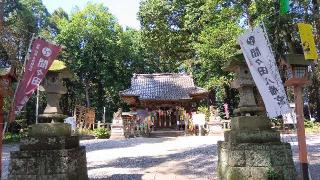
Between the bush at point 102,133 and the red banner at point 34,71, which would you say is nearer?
the red banner at point 34,71

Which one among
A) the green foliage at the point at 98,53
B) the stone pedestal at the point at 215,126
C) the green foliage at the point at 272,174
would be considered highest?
the green foliage at the point at 98,53

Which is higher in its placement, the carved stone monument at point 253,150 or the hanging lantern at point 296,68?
the hanging lantern at point 296,68

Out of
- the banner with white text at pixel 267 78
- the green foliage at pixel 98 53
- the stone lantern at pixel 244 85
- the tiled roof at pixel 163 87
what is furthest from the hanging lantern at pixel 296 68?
the green foliage at pixel 98 53

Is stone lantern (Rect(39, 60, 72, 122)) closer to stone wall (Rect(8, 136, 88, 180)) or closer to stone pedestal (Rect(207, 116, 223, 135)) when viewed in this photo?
stone wall (Rect(8, 136, 88, 180))

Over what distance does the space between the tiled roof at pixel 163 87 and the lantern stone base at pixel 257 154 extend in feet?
61.5

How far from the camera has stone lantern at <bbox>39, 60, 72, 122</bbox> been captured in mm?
6828

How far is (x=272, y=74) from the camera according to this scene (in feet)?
20.5

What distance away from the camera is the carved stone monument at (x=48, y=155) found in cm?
637

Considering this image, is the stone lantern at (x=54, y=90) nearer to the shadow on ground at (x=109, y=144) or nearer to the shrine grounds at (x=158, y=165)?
the shrine grounds at (x=158, y=165)

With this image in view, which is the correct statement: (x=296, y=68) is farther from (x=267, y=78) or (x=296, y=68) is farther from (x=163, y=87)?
(x=163, y=87)

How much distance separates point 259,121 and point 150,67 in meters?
32.3

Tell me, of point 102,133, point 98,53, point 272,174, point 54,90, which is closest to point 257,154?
point 272,174

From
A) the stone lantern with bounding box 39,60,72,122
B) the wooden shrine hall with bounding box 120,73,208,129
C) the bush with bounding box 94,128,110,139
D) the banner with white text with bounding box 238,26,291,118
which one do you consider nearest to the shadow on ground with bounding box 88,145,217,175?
the banner with white text with bounding box 238,26,291,118

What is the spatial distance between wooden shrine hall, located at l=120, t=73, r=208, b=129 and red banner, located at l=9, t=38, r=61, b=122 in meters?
17.9
